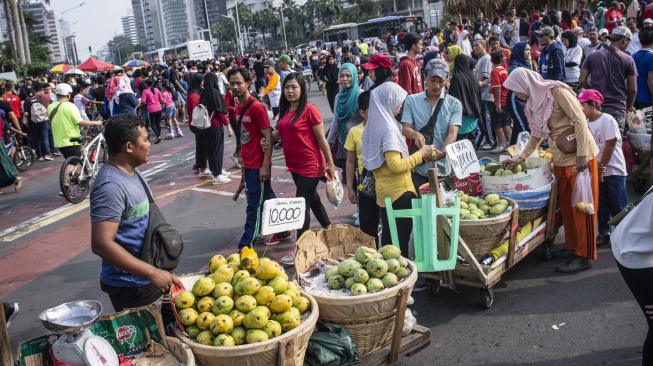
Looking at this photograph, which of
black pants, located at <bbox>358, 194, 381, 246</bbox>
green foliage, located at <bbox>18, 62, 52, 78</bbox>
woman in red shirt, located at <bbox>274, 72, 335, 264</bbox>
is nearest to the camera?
black pants, located at <bbox>358, 194, 381, 246</bbox>

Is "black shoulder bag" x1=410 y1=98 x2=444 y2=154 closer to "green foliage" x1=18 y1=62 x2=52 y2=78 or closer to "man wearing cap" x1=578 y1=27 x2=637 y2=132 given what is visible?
"man wearing cap" x1=578 y1=27 x2=637 y2=132

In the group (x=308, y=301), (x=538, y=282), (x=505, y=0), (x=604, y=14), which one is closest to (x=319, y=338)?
(x=308, y=301)

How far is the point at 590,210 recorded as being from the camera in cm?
517

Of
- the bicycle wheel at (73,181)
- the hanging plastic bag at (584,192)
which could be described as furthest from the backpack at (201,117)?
the hanging plastic bag at (584,192)

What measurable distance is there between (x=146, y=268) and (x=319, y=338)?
1098 millimetres

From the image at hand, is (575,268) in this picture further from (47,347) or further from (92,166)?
(92,166)

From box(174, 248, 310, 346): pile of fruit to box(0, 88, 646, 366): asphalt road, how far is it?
1.33 m

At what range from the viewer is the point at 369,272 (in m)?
3.83

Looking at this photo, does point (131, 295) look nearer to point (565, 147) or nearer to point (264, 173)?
point (264, 173)

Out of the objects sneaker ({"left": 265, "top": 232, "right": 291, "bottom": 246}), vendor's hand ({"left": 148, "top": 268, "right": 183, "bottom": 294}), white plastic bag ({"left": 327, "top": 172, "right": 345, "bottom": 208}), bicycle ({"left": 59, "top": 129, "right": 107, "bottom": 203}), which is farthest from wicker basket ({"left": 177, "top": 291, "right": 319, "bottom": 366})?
bicycle ({"left": 59, "top": 129, "right": 107, "bottom": 203})

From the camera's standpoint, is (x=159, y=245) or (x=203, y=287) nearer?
(x=203, y=287)

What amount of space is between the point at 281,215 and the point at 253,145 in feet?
7.17

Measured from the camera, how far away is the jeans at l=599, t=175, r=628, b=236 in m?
5.80

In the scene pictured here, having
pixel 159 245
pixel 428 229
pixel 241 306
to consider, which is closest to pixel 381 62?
pixel 428 229
